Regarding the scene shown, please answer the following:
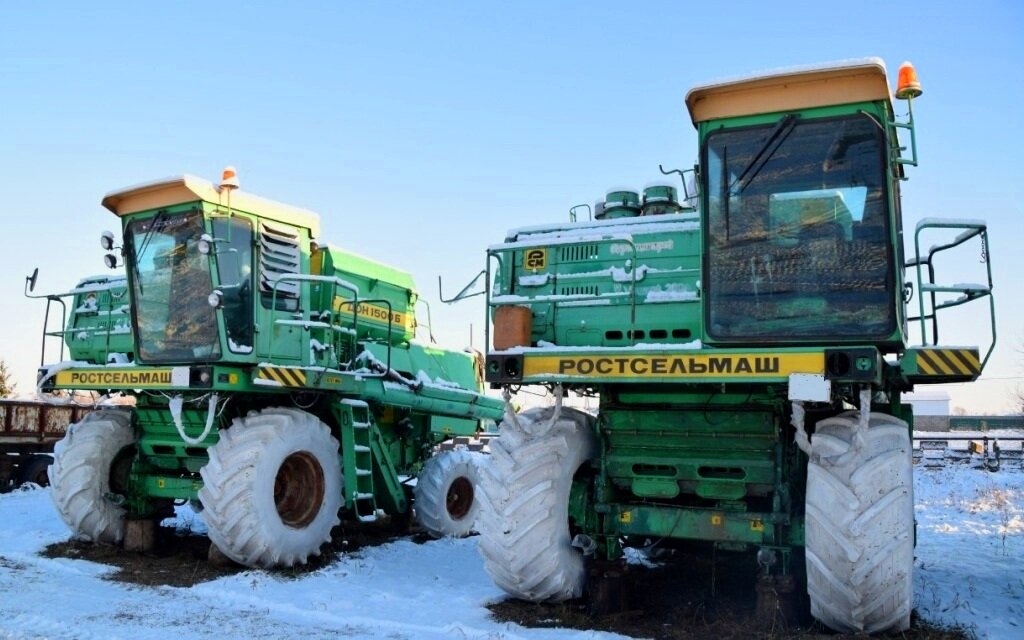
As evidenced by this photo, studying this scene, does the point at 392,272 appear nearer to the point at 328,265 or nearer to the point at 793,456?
the point at 328,265

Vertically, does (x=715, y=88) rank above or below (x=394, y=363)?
above

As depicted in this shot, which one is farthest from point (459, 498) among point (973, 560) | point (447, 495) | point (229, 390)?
point (973, 560)

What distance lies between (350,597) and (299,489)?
94.1 inches

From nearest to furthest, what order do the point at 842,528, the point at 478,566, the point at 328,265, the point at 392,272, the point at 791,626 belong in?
1. the point at 842,528
2. the point at 791,626
3. the point at 478,566
4. the point at 328,265
5. the point at 392,272

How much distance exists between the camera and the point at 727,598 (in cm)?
773

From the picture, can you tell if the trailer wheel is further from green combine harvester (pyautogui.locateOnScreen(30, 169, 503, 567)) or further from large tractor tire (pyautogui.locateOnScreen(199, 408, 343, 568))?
large tractor tire (pyautogui.locateOnScreen(199, 408, 343, 568))

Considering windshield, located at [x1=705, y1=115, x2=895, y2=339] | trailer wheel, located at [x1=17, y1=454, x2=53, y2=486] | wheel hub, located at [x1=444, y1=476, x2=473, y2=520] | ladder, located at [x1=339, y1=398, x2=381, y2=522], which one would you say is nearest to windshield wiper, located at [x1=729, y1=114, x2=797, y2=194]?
windshield, located at [x1=705, y1=115, x2=895, y2=339]

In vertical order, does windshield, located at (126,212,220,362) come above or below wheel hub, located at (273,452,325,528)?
above

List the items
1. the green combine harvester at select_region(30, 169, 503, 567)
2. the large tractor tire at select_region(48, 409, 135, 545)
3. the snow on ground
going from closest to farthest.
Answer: the snow on ground → the green combine harvester at select_region(30, 169, 503, 567) → the large tractor tire at select_region(48, 409, 135, 545)

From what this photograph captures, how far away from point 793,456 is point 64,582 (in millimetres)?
7086

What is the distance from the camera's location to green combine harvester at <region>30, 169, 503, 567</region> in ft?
31.6

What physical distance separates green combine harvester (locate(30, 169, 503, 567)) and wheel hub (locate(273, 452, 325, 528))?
17 mm

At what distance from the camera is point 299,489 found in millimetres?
10391

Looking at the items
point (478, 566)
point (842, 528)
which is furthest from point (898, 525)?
point (478, 566)
